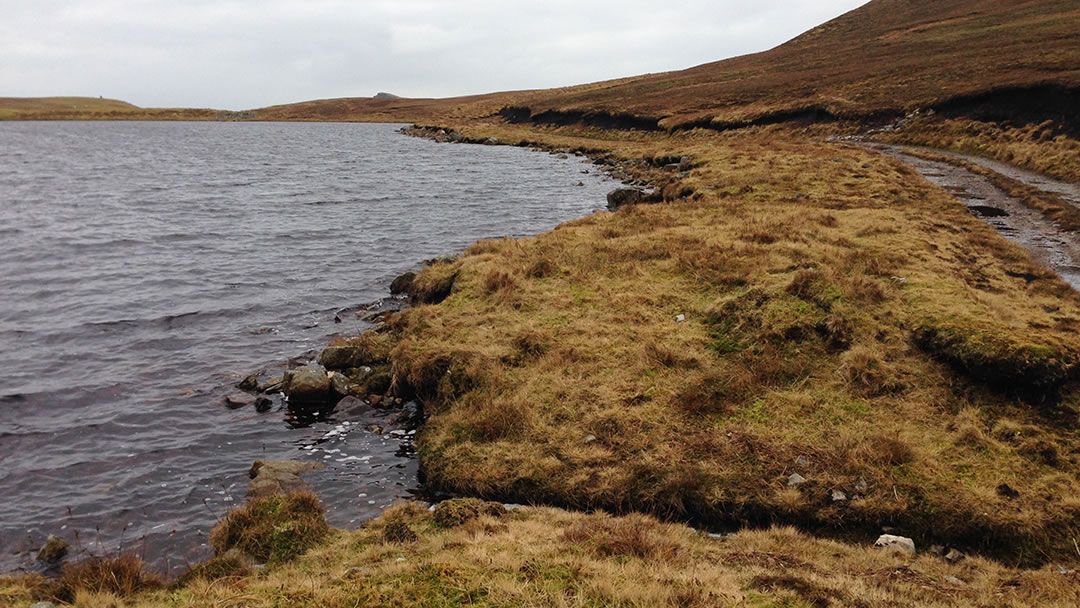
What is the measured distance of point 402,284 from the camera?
2445cm

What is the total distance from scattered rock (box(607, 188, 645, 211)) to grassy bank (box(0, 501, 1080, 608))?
28819mm

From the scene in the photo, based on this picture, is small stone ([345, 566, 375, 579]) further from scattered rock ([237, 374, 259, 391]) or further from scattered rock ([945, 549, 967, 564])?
scattered rock ([237, 374, 259, 391])

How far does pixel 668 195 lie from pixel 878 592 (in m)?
29.9

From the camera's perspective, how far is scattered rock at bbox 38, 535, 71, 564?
380 inches

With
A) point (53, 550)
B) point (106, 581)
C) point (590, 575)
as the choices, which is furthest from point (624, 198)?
point (106, 581)

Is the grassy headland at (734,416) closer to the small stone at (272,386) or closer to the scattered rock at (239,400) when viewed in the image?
the small stone at (272,386)

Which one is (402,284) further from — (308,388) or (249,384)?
(308,388)

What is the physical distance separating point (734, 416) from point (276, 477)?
353 inches

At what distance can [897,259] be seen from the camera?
59.4 ft

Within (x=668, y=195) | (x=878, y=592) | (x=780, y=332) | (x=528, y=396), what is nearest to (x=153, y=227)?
(x=668, y=195)

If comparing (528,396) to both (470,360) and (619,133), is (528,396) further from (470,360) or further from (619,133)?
(619,133)

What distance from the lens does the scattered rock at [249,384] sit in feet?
53.0

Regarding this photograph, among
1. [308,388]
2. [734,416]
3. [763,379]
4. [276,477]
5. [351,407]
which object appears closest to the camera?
[276,477]

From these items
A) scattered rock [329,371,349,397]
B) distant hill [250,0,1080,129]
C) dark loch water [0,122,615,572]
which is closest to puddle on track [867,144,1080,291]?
distant hill [250,0,1080,129]
